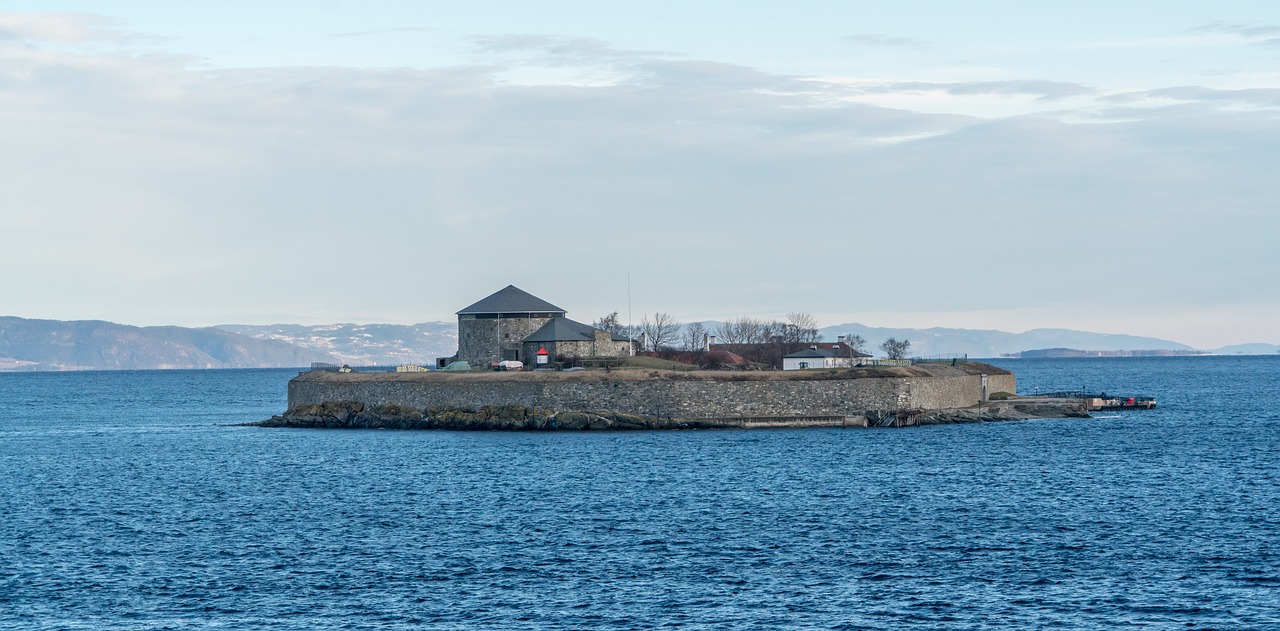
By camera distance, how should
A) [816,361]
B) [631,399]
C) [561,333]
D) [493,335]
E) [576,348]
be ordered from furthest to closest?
[816,361], [493,335], [561,333], [576,348], [631,399]

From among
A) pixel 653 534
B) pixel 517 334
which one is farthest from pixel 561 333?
pixel 653 534

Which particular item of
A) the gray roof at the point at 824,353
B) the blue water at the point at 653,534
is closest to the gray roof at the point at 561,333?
the gray roof at the point at 824,353

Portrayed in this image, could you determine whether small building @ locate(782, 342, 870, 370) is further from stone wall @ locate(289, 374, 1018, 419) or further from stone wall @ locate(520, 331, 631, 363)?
stone wall @ locate(289, 374, 1018, 419)

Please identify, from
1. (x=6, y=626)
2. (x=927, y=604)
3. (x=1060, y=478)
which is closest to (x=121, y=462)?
(x=6, y=626)

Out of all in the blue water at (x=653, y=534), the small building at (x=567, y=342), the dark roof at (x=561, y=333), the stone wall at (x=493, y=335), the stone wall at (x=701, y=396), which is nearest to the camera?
the blue water at (x=653, y=534)

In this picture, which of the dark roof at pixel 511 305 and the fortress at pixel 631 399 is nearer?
the fortress at pixel 631 399

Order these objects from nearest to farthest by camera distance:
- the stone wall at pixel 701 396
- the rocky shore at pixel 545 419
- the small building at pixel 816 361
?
the rocky shore at pixel 545 419 < the stone wall at pixel 701 396 < the small building at pixel 816 361

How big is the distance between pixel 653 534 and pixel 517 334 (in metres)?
46.6

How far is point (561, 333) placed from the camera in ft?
258

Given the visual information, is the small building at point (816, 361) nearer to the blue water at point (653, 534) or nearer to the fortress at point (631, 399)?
the fortress at point (631, 399)

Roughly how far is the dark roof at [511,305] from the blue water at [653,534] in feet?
61.2

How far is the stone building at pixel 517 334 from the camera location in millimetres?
78625

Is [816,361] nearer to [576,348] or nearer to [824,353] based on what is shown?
[824,353]

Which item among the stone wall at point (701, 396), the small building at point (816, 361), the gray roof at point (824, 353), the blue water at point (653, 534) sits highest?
the gray roof at point (824, 353)
